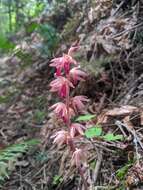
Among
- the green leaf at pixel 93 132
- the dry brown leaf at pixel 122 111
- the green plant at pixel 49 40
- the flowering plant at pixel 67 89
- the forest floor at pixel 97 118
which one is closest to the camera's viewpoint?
the flowering plant at pixel 67 89

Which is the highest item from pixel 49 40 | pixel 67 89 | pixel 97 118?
pixel 67 89

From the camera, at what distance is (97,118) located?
10.4 feet

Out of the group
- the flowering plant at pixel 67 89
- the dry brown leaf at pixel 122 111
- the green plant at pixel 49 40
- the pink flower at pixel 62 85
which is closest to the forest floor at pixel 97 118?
the dry brown leaf at pixel 122 111

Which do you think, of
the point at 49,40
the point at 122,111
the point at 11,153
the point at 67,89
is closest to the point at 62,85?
the point at 67,89

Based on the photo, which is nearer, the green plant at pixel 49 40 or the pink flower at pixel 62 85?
the pink flower at pixel 62 85

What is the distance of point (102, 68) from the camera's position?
357 cm

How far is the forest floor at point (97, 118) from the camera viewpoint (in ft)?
8.78

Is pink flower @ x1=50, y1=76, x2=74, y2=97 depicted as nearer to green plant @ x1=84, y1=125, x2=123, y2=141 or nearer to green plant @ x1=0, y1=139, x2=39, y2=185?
green plant @ x1=84, y1=125, x2=123, y2=141

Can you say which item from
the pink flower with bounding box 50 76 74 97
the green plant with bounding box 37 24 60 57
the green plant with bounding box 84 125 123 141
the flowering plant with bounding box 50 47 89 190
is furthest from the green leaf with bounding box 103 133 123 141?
the green plant with bounding box 37 24 60 57

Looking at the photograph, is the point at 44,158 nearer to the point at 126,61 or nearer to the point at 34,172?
the point at 34,172

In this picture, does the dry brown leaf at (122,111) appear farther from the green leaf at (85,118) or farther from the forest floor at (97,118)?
the green leaf at (85,118)

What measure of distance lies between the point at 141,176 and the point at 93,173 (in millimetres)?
396

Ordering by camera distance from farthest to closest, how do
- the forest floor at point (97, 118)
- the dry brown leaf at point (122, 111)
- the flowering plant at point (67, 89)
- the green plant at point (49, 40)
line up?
the green plant at point (49, 40)
the dry brown leaf at point (122, 111)
the forest floor at point (97, 118)
the flowering plant at point (67, 89)

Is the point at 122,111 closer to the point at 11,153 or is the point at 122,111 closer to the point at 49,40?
the point at 11,153
